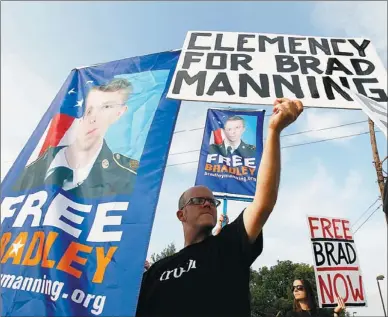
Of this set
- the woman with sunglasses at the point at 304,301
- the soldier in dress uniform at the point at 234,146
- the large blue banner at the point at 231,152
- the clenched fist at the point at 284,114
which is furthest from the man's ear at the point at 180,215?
the soldier in dress uniform at the point at 234,146

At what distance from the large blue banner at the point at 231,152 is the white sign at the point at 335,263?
1276 millimetres

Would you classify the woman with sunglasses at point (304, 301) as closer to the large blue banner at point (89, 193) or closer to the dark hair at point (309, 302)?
the dark hair at point (309, 302)

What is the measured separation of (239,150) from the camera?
6.65m

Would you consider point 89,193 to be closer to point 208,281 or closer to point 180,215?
point 180,215

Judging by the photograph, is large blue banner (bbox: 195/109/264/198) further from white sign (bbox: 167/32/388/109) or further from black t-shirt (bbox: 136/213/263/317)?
black t-shirt (bbox: 136/213/263/317)

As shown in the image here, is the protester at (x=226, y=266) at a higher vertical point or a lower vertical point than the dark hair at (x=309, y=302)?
lower

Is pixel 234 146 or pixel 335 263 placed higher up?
pixel 234 146

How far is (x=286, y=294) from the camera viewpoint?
3875cm

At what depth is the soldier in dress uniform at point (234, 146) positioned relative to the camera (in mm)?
6578

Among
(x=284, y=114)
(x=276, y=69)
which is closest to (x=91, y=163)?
(x=284, y=114)

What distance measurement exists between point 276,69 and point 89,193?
152cm

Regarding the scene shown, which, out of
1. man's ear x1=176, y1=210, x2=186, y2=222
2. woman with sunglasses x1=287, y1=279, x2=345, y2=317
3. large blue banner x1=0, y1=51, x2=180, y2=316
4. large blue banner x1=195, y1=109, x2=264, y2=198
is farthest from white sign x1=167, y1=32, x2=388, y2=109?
large blue banner x1=195, y1=109, x2=264, y2=198

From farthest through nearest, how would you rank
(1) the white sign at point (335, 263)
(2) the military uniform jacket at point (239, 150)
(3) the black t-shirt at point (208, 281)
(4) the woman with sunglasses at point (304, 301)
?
(2) the military uniform jacket at point (239, 150) < (1) the white sign at point (335, 263) < (4) the woman with sunglasses at point (304, 301) < (3) the black t-shirt at point (208, 281)

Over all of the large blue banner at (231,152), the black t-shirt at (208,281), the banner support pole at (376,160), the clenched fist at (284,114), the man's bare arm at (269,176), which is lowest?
the black t-shirt at (208,281)
